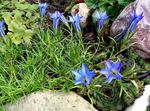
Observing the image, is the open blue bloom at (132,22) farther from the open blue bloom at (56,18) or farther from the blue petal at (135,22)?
the open blue bloom at (56,18)

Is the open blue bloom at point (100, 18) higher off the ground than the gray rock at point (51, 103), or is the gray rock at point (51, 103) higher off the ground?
the open blue bloom at point (100, 18)

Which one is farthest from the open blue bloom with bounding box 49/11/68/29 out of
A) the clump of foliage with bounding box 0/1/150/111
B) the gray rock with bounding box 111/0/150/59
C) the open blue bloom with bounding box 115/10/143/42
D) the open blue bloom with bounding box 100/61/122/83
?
the open blue bloom with bounding box 100/61/122/83

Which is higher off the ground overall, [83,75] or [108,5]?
[108,5]

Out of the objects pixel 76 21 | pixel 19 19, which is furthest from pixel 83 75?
pixel 19 19

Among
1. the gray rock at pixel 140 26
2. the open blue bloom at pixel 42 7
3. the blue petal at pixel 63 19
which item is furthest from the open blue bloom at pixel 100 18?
the open blue bloom at pixel 42 7

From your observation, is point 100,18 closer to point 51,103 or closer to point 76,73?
point 76,73
